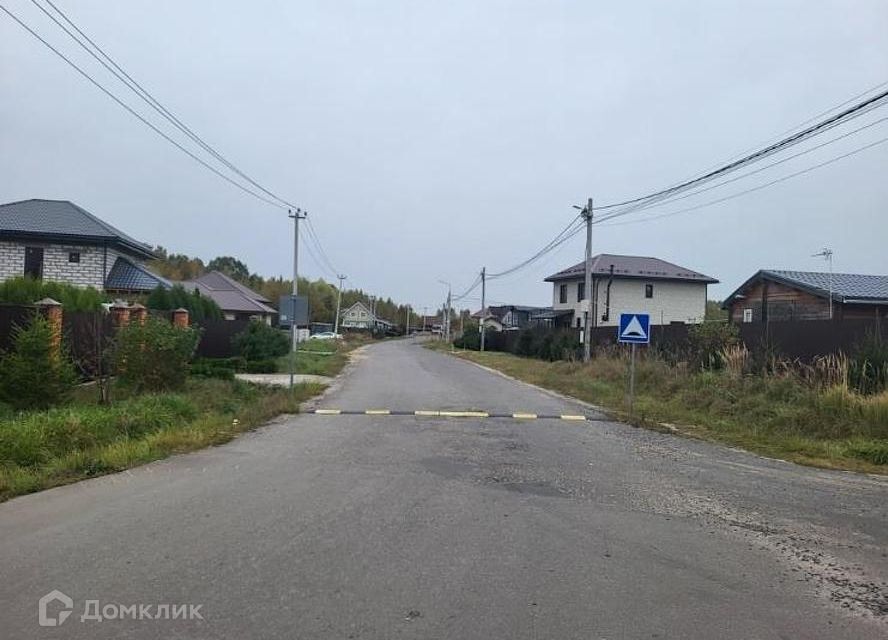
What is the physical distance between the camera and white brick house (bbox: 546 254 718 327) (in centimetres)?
5084

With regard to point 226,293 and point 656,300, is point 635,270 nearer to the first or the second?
point 656,300

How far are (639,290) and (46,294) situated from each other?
39846 mm

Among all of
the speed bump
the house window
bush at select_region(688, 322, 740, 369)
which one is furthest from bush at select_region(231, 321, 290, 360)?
bush at select_region(688, 322, 740, 369)

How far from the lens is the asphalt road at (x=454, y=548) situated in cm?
442

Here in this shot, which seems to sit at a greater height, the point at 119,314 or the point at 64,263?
the point at 64,263

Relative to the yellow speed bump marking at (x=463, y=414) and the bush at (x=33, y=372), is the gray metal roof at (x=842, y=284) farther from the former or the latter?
the bush at (x=33, y=372)

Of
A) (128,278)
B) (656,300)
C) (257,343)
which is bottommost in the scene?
(257,343)

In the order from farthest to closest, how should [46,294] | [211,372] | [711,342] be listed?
[211,372] < [46,294] < [711,342]

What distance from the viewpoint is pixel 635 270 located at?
51.9 m

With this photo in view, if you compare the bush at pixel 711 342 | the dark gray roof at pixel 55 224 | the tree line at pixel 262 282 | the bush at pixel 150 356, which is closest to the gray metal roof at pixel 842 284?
the bush at pixel 711 342

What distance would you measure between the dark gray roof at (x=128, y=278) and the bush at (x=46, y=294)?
39.2ft

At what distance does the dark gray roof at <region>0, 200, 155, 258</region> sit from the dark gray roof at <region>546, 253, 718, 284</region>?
30758mm

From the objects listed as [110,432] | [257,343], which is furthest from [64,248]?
[110,432]

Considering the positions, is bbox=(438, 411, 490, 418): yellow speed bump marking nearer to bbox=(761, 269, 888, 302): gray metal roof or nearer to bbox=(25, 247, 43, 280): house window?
bbox=(761, 269, 888, 302): gray metal roof
